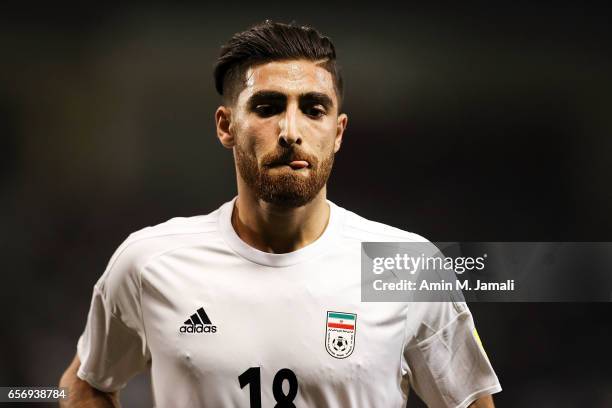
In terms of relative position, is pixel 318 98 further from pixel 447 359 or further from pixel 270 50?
pixel 447 359

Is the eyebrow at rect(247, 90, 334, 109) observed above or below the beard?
above

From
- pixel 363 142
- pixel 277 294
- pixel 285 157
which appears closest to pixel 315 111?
pixel 285 157

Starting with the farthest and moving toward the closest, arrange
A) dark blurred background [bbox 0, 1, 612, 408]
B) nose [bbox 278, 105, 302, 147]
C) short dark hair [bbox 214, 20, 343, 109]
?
dark blurred background [bbox 0, 1, 612, 408]
short dark hair [bbox 214, 20, 343, 109]
nose [bbox 278, 105, 302, 147]

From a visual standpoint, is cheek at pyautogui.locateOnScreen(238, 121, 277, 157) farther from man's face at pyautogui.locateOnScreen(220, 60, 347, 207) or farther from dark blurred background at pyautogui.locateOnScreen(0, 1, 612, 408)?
dark blurred background at pyautogui.locateOnScreen(0, 1, 612, 408)

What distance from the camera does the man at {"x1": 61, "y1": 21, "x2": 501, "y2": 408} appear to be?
1749mm

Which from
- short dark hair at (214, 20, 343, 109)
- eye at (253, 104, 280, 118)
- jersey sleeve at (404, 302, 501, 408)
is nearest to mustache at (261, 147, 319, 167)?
eye at (253, 104, 280, 118)

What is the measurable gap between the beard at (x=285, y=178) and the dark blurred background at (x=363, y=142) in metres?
0.69

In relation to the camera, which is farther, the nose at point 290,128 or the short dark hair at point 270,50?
the short dark hair at point 270,50

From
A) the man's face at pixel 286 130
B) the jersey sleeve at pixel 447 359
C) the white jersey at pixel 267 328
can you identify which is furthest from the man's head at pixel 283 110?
the jersey sleeve at pixel 447 359

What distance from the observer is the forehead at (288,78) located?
179 centimetres

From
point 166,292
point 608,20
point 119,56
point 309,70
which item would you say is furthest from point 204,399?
point 608,20

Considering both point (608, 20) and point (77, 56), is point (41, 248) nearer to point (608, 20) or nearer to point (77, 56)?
point (77, 56)

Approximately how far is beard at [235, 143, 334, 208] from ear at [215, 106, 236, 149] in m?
0.13

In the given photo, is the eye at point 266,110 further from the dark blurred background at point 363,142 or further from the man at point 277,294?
the dark blurred background at point 363,142
